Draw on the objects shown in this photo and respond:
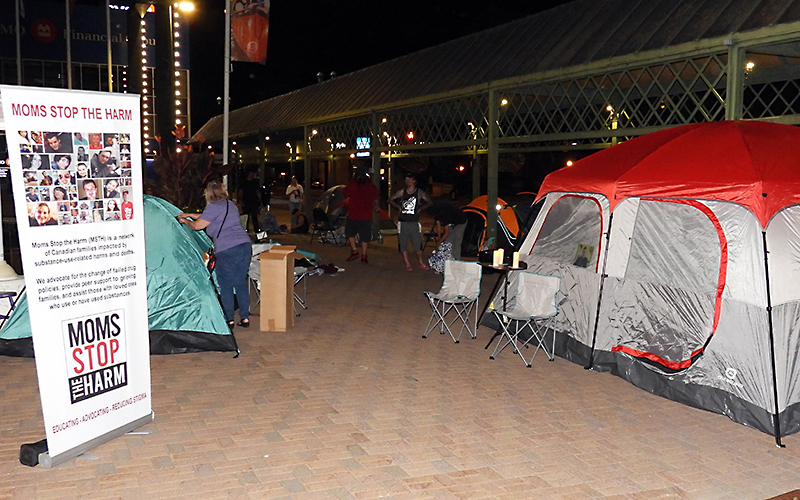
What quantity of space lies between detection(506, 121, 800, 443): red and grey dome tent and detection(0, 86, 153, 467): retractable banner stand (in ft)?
13.8

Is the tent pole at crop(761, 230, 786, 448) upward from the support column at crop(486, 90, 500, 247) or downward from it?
downward

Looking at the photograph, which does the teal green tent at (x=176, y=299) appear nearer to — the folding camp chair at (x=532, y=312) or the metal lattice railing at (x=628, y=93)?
the folding camp chair at (x=532, y=312)

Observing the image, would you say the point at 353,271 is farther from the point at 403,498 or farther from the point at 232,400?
the point at 403,498

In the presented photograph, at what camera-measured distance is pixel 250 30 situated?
475 inches

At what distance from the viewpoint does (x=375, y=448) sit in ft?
15.2

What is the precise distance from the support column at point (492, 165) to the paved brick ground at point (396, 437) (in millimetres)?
6112

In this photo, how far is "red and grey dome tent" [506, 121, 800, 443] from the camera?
17.3 ft

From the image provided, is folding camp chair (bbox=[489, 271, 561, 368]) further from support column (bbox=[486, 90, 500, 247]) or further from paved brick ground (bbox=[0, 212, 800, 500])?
support column (bbox=[486, 90, 500, 247])

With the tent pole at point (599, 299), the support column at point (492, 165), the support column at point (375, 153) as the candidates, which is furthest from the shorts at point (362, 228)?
the tent pole at point (599, 299)

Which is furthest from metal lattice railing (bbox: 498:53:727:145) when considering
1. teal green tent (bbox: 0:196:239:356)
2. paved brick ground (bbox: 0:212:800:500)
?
teal green tent (bbox: 0:196:239:356)

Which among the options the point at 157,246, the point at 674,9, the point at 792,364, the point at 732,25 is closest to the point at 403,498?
the point at 792,364

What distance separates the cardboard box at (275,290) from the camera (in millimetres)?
7777

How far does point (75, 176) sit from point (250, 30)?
8.63 metres

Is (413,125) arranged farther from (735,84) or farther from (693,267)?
(693,267)
